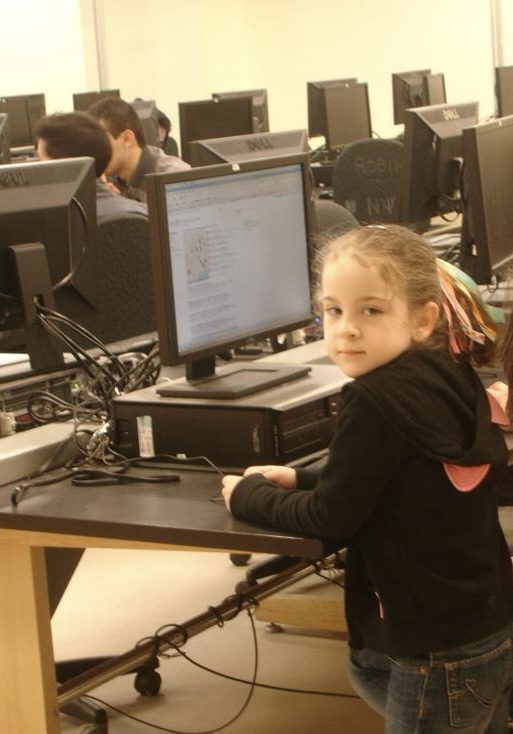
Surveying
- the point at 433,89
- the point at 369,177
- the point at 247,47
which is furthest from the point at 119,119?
the point at 247,47

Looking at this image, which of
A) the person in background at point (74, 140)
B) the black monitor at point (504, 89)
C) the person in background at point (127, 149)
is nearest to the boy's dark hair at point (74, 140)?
the person in background at point (74, 140)

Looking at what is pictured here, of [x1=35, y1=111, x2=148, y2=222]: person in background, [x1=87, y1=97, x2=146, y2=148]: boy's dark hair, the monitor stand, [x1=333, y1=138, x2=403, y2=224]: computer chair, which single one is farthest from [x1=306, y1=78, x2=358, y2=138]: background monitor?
the monitor stand

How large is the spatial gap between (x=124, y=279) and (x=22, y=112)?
599cm

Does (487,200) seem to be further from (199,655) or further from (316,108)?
(316,108)

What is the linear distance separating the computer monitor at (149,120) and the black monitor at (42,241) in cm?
441

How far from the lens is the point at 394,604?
5.91 feet

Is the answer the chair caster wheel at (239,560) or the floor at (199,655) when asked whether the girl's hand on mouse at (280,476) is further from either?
the chair caster wheel at (239,560)

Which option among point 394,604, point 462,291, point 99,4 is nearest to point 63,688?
point 394,604

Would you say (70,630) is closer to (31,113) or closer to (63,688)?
(63,688)

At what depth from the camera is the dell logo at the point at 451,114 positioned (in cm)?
383

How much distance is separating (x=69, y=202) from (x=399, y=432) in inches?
43.0

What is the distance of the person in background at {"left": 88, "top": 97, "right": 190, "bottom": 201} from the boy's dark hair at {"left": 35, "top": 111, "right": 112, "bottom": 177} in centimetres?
119

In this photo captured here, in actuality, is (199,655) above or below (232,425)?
below

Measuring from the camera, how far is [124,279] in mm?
3471
